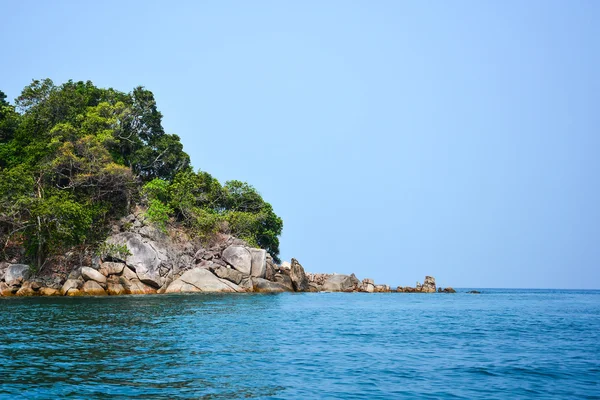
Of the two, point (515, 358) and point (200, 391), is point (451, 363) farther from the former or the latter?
point (200, 391)

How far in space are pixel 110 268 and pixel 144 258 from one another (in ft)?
9.46

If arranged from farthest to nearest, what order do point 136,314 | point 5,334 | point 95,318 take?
1. point 136,314
2. point 95,318
3. point 5,334

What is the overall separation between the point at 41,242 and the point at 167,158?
17.6 m

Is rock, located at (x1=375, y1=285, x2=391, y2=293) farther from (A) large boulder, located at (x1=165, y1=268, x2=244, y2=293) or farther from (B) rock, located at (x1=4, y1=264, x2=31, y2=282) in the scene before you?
(B) rock, located at (x1=4, y1=264, x2=31, y2=282)

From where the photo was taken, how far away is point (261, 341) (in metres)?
18.1

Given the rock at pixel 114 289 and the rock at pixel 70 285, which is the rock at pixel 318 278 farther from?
the rock at pixel 70 285

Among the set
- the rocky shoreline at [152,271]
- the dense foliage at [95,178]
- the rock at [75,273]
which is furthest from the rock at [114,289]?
the dense foliage at [95,178]

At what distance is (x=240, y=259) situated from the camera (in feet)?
156

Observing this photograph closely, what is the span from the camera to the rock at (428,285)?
2864 inches

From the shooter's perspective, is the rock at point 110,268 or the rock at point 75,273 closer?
the rock at point 75,273

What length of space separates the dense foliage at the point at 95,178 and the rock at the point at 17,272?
1.18 m

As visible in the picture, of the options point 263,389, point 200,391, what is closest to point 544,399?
point 263,389

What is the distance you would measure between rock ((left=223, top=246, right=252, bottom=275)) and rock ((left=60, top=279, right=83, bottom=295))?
13.4 metres

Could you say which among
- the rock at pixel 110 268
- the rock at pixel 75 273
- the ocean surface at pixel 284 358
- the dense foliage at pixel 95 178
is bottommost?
the ocean surface at pixel 284 358
